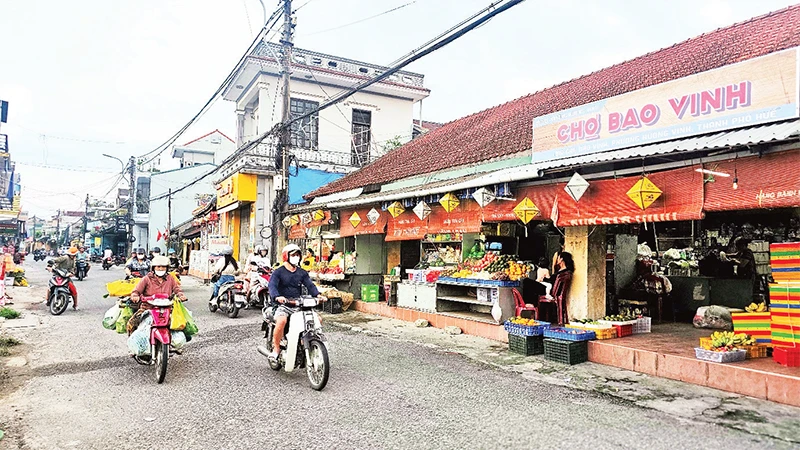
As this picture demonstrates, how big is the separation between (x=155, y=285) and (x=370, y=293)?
24.1ft

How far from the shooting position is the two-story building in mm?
20750

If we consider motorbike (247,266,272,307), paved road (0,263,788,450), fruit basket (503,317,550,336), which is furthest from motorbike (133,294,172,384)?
motorbike (247,266,272,307)

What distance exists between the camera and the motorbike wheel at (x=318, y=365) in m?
5.73

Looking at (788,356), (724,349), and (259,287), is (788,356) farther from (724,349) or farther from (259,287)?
(259,287)

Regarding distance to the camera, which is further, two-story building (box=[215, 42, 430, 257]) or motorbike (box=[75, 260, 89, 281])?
motorbike (box=[75, 260, 89, 281])

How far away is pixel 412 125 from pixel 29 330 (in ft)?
63.2

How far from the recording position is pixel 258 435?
14.5 ft

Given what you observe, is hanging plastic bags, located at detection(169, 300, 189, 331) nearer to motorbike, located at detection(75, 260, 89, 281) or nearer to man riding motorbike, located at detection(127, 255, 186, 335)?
man riding motorbike, located at detection(127, 255, 186, 335)

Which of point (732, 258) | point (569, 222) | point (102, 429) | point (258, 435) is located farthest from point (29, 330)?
point (732, 258)

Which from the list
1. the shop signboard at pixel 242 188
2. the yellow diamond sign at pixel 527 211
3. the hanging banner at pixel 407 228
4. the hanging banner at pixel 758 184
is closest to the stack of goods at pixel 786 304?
the hanging banner at pixel 758 184

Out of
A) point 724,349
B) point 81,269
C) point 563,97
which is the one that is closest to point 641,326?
point 724,349

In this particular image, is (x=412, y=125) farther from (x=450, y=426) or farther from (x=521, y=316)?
(x=450, y=426)

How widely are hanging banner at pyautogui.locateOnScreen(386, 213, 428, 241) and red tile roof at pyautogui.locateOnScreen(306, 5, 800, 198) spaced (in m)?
1.61

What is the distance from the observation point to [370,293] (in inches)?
535
